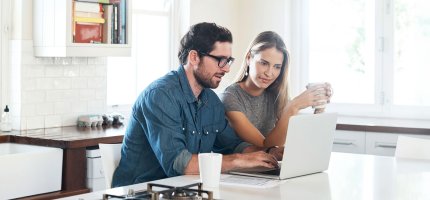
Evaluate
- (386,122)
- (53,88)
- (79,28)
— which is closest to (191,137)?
(79,28)

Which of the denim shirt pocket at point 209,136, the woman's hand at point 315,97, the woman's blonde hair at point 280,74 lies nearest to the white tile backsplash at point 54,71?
the woman's blonde hair at point 280,74

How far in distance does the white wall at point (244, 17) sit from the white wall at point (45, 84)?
4.69 ft

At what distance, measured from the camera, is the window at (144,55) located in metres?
5.15

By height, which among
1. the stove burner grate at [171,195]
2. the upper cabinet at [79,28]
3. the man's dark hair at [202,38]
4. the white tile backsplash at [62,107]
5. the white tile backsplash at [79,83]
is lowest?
the stove burner grate at [171,195]

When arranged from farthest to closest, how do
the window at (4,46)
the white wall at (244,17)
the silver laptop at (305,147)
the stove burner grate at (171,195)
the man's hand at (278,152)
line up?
1. the white wall at (244,17)
2. the window at (4,46)
3. the man's hand at (278,152)
4. the silver laptop at (305,147)
5. the stove burner grate at (171,195)

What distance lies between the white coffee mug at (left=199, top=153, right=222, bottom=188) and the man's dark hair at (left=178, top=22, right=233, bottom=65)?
2.21ft

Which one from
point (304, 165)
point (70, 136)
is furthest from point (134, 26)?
point (304, 165)

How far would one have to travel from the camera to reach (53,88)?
14.6ft

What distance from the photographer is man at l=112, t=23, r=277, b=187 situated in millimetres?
2646

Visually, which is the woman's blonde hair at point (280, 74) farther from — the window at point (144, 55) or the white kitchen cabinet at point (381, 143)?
the window at point (144, 55)

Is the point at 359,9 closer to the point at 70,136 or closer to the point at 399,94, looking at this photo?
the point at 399,94

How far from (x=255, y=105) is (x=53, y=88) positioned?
5.44 feet

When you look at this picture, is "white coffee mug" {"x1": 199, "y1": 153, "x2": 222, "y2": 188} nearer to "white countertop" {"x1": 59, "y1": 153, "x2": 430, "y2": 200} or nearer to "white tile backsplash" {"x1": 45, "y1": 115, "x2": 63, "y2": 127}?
"white countertop" {"x1": 59, "y1": 153, "x2": 430, "y2": 200}

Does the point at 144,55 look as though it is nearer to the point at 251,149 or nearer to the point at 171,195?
the point at 251,149
